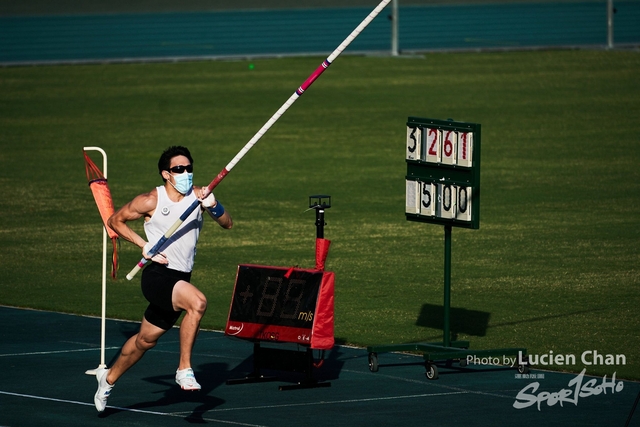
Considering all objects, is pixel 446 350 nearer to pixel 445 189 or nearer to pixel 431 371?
pixel 431 371

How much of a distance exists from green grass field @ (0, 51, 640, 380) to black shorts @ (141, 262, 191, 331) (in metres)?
3.40

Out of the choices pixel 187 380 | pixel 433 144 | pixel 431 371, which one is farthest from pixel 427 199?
pixel 187 380

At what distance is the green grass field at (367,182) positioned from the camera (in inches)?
600

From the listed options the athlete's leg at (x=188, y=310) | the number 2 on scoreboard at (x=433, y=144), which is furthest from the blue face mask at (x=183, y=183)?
the number 2 on scoreboard at (x=433, y=144)

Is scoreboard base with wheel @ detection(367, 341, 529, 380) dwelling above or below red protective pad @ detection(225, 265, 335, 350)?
below

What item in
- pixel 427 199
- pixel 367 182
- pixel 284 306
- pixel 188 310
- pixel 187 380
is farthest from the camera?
pixel 367 182

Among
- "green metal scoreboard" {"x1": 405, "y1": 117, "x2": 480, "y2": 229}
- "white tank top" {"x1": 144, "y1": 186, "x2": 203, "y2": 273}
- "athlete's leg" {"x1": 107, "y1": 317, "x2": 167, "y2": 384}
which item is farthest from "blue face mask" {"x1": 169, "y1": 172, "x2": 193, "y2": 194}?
"green metal scoreboard" {"x1": 405, "y1": 117, "x2": 480, "y2": 229}

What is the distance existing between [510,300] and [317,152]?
505 inches

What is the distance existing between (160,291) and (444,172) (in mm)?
3067

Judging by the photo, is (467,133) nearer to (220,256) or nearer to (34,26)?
(220,256)

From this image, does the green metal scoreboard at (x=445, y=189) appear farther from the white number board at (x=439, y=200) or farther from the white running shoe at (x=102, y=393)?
the white running shoe at (x=102, y=393)

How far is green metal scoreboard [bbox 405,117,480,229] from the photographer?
11656 mm

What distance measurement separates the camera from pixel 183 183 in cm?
1052

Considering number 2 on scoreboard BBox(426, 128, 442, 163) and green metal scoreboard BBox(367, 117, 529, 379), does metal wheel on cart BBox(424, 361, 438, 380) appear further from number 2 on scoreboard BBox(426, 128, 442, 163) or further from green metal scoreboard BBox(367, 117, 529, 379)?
number 2 on scoreboard BBox(426, 128, 442, 163)
